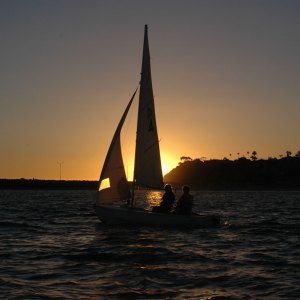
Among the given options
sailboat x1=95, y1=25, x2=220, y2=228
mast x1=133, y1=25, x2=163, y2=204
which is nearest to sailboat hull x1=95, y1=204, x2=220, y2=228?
sailboat x1=95, y1=25, x2=220, y2=228

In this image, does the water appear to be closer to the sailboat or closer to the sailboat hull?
the sailboat hull

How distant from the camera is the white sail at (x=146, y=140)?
30.7 metres

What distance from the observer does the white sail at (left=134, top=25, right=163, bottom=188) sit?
3073 centimetres

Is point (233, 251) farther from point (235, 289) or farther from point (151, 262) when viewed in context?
point (235, 289)

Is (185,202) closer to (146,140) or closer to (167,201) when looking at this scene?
(167,201)

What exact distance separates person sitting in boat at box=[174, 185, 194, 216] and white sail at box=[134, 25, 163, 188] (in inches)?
69.4

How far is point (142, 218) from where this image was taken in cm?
2897

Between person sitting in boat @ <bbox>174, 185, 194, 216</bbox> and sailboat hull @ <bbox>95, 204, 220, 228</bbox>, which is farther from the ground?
person sitting in boat @ <bbox>174, 185, 194, 216</bbox>

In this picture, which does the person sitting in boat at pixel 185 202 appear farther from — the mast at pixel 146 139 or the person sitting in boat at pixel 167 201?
the mast at pixel 146 139

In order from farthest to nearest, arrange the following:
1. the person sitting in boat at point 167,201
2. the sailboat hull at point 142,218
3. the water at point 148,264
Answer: the person sitting in boat at point 167,201
the sailboat hull at point 142,218
the water at point 148,264

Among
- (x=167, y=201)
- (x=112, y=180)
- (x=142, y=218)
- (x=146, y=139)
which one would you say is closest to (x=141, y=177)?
(x=112, y=180)

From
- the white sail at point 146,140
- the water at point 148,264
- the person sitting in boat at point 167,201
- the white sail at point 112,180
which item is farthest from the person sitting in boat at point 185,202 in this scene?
the white sail at point 112,180

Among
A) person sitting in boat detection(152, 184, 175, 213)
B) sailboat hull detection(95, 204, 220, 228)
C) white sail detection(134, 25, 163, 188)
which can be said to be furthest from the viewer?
white sail detection(134, 25, 163, 188)

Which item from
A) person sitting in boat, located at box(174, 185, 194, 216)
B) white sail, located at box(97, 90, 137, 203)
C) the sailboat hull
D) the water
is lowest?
the water
